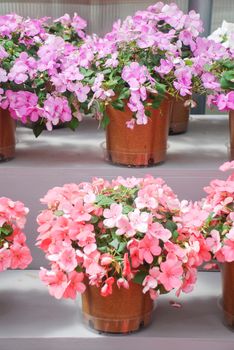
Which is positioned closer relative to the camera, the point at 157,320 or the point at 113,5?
the point at 157,320

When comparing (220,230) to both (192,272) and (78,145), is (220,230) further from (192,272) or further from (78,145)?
(78,145)

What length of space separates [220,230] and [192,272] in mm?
94

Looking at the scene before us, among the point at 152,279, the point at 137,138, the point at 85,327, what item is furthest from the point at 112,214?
the point at 137,138

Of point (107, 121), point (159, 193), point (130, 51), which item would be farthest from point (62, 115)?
point (159, 193)

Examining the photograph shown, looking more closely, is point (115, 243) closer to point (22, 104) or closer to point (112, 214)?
point (112, 214)

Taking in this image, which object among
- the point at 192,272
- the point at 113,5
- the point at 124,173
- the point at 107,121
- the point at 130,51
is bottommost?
→ the point at 192,272

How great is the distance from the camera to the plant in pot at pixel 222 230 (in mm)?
1076

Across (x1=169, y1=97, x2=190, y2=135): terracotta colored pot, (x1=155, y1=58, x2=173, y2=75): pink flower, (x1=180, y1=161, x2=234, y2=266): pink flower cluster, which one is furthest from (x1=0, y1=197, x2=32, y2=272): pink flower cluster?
(x1=169, y1=97, x2=190, y2=135): terracotta colored pot

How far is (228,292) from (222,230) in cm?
15

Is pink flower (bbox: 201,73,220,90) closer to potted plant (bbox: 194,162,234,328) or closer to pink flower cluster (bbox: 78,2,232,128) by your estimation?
pink flower cluster (bbox: 78,2,232,128)

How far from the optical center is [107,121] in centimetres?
136

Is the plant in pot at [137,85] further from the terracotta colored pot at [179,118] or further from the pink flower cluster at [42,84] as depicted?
the terracotta colored pot at [179,118]

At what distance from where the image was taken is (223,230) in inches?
42.8

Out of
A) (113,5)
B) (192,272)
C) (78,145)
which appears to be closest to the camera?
(192,272)
